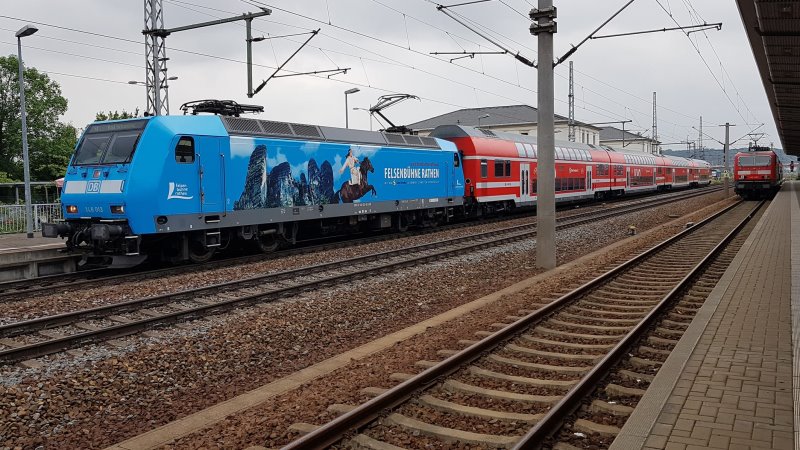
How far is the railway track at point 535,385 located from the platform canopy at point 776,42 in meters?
5.71

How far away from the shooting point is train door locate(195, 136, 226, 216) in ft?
45.3

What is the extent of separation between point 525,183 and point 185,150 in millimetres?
18376

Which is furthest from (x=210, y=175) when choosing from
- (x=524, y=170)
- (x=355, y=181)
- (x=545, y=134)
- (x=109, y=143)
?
(x=524, y=170)

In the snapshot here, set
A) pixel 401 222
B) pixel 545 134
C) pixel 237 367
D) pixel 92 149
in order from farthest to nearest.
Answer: pixel 401 222 → pixel 545 134 → pixel 92 149 → pixel 237 367

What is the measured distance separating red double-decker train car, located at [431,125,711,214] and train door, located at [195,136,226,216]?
12884 mm

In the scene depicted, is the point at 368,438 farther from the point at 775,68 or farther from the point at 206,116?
the point at 775,68

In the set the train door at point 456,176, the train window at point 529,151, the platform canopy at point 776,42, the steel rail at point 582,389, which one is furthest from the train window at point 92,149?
the train window at point 529,151

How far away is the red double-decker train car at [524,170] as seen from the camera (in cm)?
2539

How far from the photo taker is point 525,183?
94.0 ft

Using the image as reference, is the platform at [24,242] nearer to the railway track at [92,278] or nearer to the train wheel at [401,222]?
the railway track at [92,278]

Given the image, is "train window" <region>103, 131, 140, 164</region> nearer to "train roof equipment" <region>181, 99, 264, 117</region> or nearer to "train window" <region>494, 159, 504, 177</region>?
"train roof equipment" <region>181, 99, 264, 117</region>

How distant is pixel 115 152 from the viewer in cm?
1303

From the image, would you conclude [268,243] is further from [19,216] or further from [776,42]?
[776,42]

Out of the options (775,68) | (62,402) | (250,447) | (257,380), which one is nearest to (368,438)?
(250,447)
